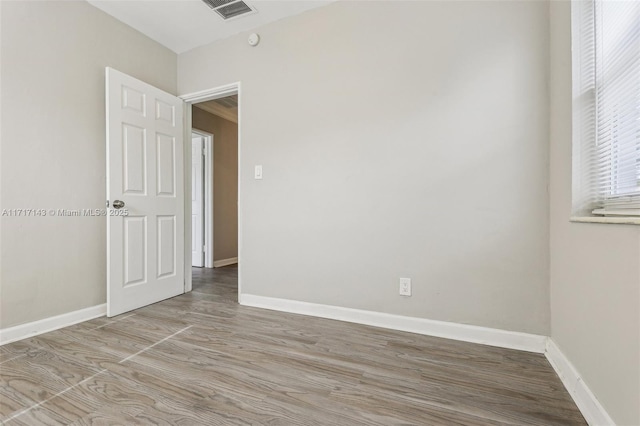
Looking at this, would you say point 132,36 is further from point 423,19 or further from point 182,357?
point 182,357

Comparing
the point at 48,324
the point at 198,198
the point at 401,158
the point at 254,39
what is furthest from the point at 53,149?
the point at 401,158

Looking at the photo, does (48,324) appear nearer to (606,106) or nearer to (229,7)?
(229,7)

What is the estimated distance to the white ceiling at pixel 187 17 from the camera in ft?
7.39

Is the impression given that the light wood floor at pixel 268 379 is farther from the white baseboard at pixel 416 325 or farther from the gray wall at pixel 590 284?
the gray wall at pixel 590 284

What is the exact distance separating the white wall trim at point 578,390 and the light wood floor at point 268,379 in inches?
1.5

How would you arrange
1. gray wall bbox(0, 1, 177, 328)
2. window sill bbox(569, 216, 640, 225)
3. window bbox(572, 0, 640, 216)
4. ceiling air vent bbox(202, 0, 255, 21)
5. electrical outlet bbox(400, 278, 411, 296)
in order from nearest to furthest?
window sill bbox(569, 216, 640, 225)
window bbox(572, 0, 640, 216)
gray wall bbox(0, 1, 177, 328)
electrical outlet bbox(400, 278, 411, 296)
ceiling air vent bbox(202, 0, 255, 21)

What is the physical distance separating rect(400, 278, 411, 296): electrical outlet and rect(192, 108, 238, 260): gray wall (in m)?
3.21

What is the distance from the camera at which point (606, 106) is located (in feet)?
3.97

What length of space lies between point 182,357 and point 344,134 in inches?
72.3

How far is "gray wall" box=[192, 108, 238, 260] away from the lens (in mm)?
4367

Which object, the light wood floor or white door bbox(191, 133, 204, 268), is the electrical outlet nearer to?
the light wood floor

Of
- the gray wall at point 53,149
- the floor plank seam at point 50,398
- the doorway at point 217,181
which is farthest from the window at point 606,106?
the doorway at point 217,181

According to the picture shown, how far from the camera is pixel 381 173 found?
208cm

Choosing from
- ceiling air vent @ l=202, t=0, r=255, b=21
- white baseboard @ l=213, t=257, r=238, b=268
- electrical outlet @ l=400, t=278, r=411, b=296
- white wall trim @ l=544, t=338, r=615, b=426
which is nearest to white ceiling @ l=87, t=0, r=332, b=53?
ceiling air vent @ l=202, t=0, r=255, b=21
